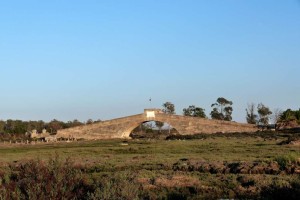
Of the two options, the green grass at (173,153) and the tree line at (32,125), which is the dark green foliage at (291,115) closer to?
the green grass at (173,153)

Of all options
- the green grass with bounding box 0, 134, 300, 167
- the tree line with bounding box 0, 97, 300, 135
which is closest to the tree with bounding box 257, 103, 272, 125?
the tree line with bounding box 0, 97, 300, 135

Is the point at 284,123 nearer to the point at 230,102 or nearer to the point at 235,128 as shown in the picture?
the point at 235,128

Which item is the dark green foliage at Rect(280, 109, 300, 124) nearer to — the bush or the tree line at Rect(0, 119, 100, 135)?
the tree line at Rect(0, 119, 100, 135)

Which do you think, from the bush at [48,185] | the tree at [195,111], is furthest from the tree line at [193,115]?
the bush at [48,185]

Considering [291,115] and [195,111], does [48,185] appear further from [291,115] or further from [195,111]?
[195,111]

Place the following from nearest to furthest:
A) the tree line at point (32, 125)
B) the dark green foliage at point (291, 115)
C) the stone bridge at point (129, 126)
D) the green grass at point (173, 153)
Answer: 1. the green grass at point (173, 153)
2. the dark green foliage at point (291, 115)
3. the stone bridge at point (129, 126)
4. the tree line at point (32, 125)

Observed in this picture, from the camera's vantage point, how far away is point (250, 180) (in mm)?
13562

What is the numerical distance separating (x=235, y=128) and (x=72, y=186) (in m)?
60.9

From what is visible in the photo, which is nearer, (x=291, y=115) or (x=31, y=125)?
(x=291, y=115)

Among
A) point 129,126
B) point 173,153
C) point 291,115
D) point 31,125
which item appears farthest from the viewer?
point 31,125

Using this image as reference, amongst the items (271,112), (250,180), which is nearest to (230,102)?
(271,112)

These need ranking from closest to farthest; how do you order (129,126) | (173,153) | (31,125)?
(173,153), (129,126), (31,125)

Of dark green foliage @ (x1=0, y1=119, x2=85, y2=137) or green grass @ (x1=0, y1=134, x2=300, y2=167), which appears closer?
green grass @ (x1=0, y1=134, x2=300, y2=167)

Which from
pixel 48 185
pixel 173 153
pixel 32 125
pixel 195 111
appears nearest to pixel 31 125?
pixel 32 125
